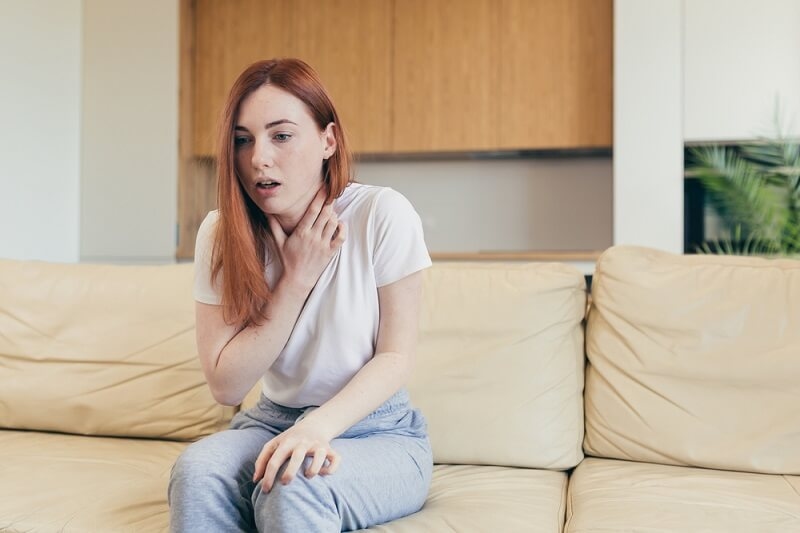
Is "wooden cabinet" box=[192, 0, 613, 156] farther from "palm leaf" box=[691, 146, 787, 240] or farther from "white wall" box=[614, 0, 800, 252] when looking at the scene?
"palm leaf" box=[691, 146, 787, 240]

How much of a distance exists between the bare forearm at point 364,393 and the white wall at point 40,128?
3.27 meters

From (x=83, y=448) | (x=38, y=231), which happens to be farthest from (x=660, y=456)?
(x=38, y=231)

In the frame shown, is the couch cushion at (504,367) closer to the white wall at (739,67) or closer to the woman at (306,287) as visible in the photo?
the woman at (306,287)

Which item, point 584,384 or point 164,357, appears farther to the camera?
point 164,357

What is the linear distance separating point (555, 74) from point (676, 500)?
9.82ft

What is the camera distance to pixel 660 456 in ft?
5.37

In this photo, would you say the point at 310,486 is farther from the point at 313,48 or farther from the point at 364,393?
the point at 313,48

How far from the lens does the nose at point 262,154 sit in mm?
1333

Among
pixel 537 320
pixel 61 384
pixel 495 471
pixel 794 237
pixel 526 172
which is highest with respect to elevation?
pixel 526 172

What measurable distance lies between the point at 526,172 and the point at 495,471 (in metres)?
3.07

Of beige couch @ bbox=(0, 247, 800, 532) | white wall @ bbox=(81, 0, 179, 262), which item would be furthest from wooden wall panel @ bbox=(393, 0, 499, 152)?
beige couch @ bbox=(0, 247, 800, 532)

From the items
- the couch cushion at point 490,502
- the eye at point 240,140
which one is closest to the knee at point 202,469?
the couch cushion at point 490,502

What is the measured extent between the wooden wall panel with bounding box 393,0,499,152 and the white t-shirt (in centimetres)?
285

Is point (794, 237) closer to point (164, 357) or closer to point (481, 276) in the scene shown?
point (481, 276)
